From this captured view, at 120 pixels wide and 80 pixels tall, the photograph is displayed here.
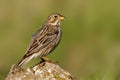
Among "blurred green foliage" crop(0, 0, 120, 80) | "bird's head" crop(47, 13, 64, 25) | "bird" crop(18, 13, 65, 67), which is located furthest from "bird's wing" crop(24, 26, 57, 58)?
"blurred green foliage" crop(0, 0, 120, 80)

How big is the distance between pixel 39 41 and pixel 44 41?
29cm

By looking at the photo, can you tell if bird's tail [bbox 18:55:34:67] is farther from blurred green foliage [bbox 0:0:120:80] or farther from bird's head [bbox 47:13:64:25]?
blurred green foliage [bbox 0:0:120:80]

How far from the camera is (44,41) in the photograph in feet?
47.0

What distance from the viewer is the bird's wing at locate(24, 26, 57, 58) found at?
13.9 m

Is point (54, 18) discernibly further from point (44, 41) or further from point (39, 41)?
point (39, 41)

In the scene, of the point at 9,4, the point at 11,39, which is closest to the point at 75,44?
the point at 11,39

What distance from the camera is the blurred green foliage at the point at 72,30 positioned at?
18.5 meters

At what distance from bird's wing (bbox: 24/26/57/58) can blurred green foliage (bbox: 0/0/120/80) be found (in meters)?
2.26

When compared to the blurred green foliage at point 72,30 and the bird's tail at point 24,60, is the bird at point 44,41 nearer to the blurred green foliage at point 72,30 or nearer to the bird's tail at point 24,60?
the bird's tail at point 24,60

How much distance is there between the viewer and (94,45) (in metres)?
19.6

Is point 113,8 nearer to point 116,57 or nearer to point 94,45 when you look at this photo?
point 94,45

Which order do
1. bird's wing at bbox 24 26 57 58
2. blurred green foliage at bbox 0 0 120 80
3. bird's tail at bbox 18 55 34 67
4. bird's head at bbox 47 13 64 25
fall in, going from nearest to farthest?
bird's tail at bbox 18 55 34 67 < bird's wing at bbox 24 26 57 58 < bird's head at bbox 47 13 64 25 < blurred green foliage at bbox 0 0 120 80

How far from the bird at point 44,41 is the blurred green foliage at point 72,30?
199cm

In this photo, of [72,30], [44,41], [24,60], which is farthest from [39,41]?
[72,30]
